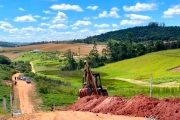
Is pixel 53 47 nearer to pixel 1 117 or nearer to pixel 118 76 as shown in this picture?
pixel 118 76

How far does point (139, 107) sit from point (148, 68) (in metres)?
77.9

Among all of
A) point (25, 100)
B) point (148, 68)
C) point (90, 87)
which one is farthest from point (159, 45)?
point (90, 87)

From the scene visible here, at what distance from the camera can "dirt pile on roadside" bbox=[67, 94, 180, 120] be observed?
636 inches

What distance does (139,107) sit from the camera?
17750 mm

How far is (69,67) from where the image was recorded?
124500mm

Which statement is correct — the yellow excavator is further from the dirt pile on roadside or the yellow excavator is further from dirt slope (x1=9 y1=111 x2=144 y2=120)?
dirt slope (x1=9 y1=111 x2=144 y2=120)

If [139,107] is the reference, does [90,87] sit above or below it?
below

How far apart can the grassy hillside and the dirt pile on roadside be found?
5190cm

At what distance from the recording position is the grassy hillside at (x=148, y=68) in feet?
268

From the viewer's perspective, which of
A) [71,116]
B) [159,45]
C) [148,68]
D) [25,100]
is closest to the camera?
[71,116]

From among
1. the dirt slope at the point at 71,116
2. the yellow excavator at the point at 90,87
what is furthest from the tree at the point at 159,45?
the dirt slope at the point at 71,116

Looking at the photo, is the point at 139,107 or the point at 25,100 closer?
the point at 139,107

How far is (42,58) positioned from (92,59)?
34.8 metres

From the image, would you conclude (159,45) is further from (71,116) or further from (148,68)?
(71,116)
